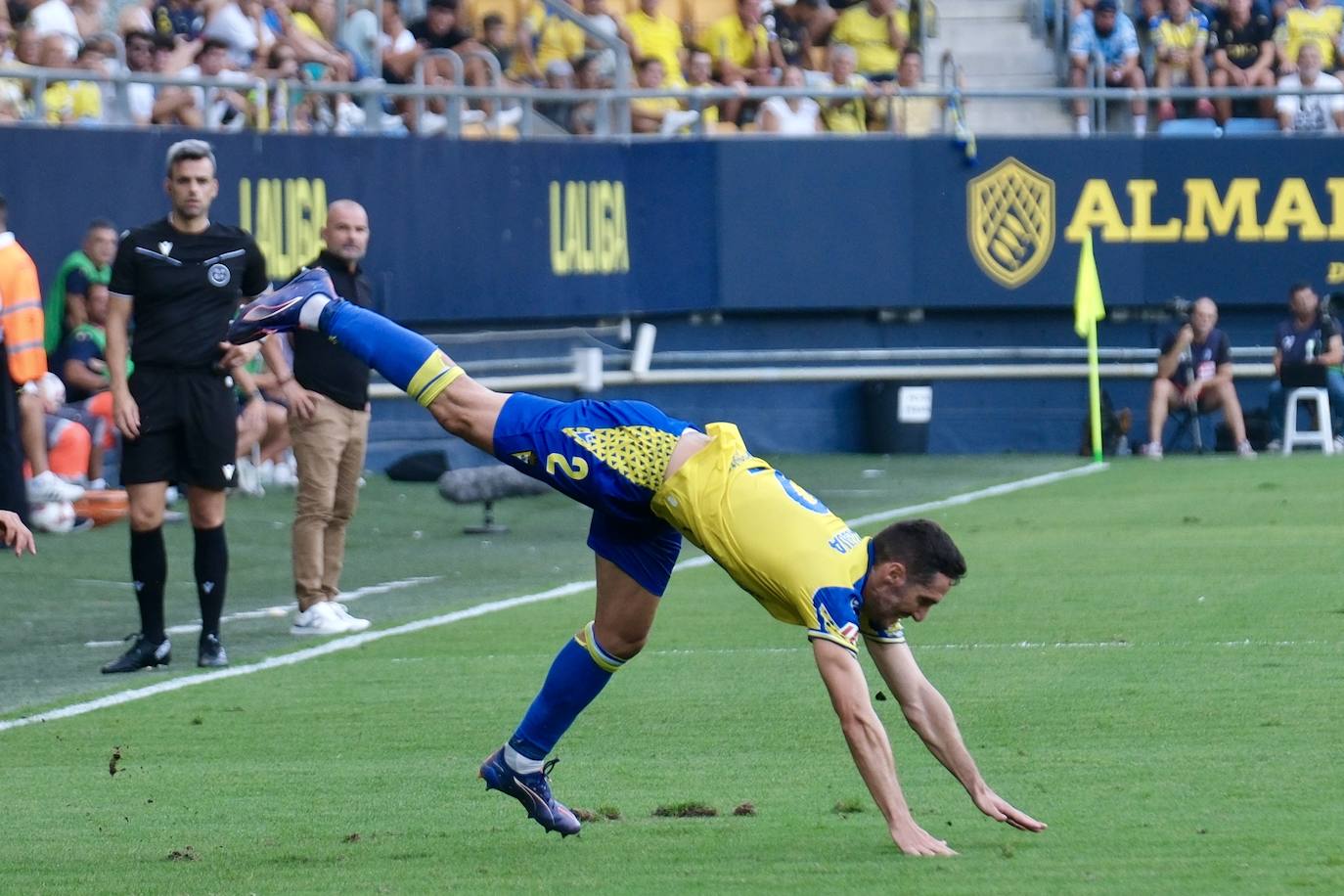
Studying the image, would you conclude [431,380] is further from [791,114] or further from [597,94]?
[791,114]

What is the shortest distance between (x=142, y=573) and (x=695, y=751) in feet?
11.3

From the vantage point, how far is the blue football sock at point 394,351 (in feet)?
24.6

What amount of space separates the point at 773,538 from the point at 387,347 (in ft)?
6.71

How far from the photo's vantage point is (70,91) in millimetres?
17812

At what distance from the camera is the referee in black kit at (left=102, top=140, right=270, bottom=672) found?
1017 centimetres

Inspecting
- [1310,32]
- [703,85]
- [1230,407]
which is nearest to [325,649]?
[703,85]

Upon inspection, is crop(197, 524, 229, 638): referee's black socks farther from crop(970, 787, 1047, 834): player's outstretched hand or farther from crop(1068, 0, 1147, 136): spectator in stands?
crop(1068, 0, 1147, 136): spectator in stands

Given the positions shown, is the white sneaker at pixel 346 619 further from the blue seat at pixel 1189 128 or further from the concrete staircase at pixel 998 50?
the concrete staircase at pixel 998 50

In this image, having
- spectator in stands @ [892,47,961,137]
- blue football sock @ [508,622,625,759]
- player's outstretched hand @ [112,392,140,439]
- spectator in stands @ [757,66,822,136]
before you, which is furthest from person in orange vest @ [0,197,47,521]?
spectator in stands @ [892,47,961,137]

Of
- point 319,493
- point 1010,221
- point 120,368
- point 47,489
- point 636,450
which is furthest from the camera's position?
point 1010,221

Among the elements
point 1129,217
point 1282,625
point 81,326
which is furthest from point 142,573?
point 1129,217

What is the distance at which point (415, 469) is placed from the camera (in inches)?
781

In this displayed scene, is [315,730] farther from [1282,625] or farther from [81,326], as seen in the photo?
[81,326]

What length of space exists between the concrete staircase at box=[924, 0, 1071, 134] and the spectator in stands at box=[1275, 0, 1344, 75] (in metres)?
2.70
